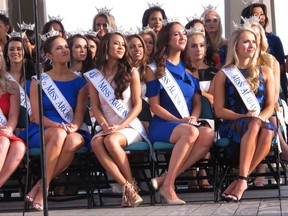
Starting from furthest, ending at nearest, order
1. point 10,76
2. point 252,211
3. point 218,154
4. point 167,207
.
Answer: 1. point 10,76
2. point 218,154
3. point 167,207
4. point 252,211

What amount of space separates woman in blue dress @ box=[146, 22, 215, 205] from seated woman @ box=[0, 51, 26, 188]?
1075 mm

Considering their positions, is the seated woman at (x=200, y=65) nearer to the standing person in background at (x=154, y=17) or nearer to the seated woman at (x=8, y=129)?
the standing person in background at (x=154, y=17)

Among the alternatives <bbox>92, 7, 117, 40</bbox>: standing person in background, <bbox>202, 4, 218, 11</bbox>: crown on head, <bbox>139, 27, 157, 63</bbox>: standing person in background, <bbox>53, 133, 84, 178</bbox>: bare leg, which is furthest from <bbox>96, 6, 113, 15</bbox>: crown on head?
<bbox>53, 133, 84, 178</bbox>: bare leg

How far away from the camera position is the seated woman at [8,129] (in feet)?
25.8

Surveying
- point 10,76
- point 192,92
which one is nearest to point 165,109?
point 192,92

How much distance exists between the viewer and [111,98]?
27.0 feet

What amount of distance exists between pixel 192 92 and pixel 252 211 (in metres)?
1.63

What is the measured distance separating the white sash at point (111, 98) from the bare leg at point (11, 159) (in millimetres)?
800

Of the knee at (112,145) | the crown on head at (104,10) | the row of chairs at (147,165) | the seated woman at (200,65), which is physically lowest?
the row of chairs at (147,165)

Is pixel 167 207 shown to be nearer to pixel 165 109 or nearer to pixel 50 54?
pixel 165 109

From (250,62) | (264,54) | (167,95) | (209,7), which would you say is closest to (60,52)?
(167,95)

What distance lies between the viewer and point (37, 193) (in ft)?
26.3

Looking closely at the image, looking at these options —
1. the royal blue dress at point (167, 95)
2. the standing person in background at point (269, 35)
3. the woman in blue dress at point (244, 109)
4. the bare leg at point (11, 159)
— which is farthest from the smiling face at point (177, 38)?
the bare leg at point (11, 159)

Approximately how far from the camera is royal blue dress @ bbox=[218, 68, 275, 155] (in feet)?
25.9
